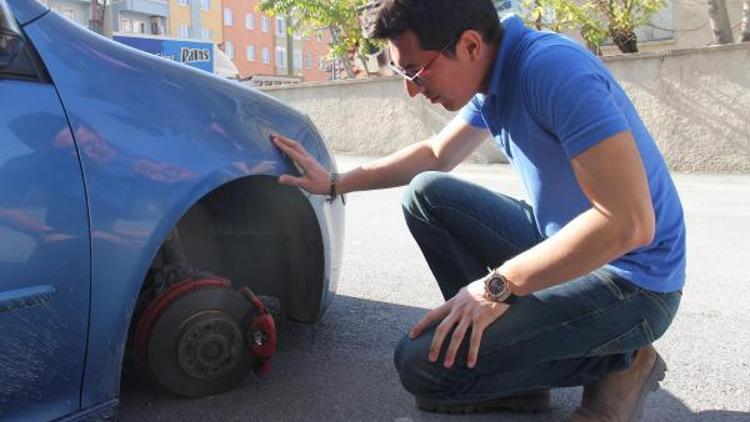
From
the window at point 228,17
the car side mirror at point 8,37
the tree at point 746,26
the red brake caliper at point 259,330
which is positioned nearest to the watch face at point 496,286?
the red brake caliper at point 259,330

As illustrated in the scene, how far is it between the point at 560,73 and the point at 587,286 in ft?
1.90

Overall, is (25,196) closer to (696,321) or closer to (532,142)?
(532,142)

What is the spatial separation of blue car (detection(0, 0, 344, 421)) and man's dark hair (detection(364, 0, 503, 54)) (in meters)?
0.56

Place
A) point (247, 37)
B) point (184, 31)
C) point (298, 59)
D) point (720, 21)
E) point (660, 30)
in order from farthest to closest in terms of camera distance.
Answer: point (298, 59)
point (247, 37)
point (184, 31)
point (660, 30)
point (720, 21)

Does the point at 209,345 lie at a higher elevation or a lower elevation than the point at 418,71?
lower

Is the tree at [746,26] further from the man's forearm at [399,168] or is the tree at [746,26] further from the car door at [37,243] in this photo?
the car door at [37,243]

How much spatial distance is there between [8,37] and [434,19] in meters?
1.01

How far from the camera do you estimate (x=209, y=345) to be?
90.7 inches

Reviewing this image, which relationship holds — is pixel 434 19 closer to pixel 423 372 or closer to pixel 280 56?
pixel 423 372

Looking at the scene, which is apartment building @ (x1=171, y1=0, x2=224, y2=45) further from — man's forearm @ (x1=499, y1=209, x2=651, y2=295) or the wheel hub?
man's forearm @ (x1=499, y1=209, x2=651, y2=295)

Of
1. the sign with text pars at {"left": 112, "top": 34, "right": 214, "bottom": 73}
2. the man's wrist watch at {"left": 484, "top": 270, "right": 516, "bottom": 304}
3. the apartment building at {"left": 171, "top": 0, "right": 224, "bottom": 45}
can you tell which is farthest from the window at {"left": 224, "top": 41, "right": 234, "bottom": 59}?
the man's wrist watch at {"left": 484, "top": 270, "right": 516, "bottom": 304}

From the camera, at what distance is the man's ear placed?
1.91 meters

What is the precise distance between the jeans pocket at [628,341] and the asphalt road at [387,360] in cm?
39

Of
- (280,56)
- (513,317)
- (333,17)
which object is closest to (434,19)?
(513,317)
